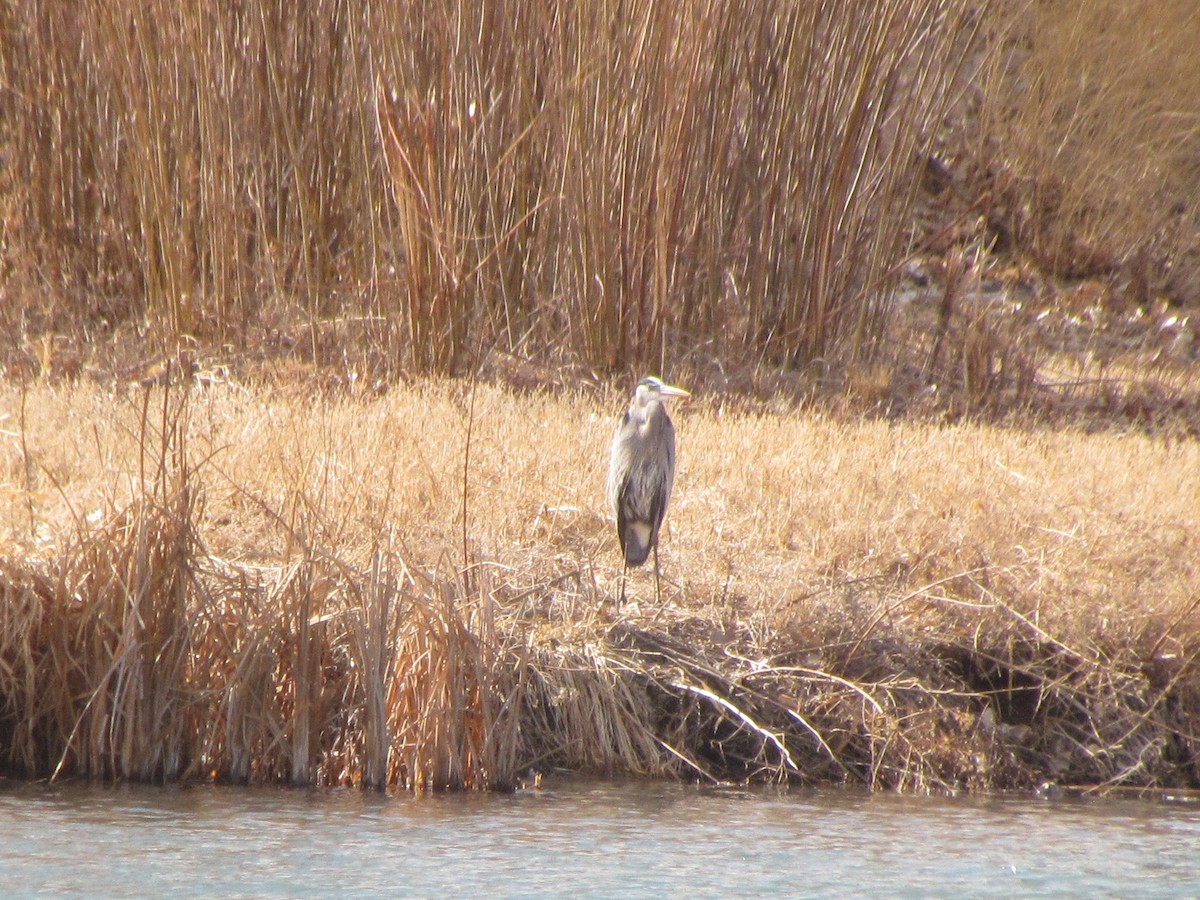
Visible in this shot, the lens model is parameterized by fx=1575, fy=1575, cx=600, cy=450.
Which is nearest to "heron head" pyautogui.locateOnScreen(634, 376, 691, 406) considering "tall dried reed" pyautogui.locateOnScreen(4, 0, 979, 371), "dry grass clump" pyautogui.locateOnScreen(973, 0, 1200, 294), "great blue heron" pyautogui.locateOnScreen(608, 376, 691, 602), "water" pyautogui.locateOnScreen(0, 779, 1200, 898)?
"great blue heron" pyautogui.locateOnScreen(608, 376, 691, 602)

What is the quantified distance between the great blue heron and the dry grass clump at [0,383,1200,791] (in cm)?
14

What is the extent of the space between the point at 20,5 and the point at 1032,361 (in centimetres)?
632

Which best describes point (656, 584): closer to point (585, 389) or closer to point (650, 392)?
point (650, 392)

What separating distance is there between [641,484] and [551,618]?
0.65 meters

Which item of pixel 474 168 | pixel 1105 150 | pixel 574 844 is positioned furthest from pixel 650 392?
pixel 1105 150

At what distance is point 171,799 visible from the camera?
15.0 ft

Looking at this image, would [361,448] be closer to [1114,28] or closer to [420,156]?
[420,156]

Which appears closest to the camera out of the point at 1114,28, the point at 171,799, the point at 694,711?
the point at 171,799

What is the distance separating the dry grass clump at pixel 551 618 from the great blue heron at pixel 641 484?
0.14 metres

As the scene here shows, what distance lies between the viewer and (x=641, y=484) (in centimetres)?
570

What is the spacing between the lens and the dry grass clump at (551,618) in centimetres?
474

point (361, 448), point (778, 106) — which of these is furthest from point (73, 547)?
point (778, 106)

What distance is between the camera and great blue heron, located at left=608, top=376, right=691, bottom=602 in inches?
222

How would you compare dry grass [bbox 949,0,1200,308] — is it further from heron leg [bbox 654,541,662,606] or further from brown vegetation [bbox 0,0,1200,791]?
heron leg [bbox 654,541,662,606]
